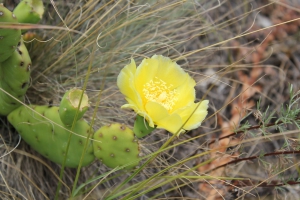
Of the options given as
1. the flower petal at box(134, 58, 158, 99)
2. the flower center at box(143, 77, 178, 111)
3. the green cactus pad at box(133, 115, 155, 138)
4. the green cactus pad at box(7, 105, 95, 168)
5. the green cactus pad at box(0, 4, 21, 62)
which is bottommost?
the green cactus pad at box(7, 105, 95, 168)

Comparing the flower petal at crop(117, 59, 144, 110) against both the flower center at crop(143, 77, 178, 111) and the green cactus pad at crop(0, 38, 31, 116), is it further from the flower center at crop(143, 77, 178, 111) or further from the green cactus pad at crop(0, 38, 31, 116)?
the green cactus pad at crop(0, 38, 31, 116)

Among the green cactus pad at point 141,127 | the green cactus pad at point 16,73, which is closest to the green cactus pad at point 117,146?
the green cactus pad at point 141,127

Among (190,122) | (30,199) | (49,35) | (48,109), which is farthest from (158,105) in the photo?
(49,35)

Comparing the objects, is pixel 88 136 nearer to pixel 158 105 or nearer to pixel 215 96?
pixel 158 105

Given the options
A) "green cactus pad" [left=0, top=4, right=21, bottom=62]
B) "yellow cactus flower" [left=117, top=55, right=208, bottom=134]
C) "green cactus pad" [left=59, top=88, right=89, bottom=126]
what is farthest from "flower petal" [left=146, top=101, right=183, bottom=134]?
"green cactus pad" [left=0, top=4, right=21, bottom=62]

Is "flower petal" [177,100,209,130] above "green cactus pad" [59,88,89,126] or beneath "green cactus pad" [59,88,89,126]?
beneath

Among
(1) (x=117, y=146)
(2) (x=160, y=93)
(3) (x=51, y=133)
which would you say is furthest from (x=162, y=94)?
(3) (x=51, y=133)

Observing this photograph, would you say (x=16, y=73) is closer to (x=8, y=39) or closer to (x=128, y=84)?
(x=8, y=39)
